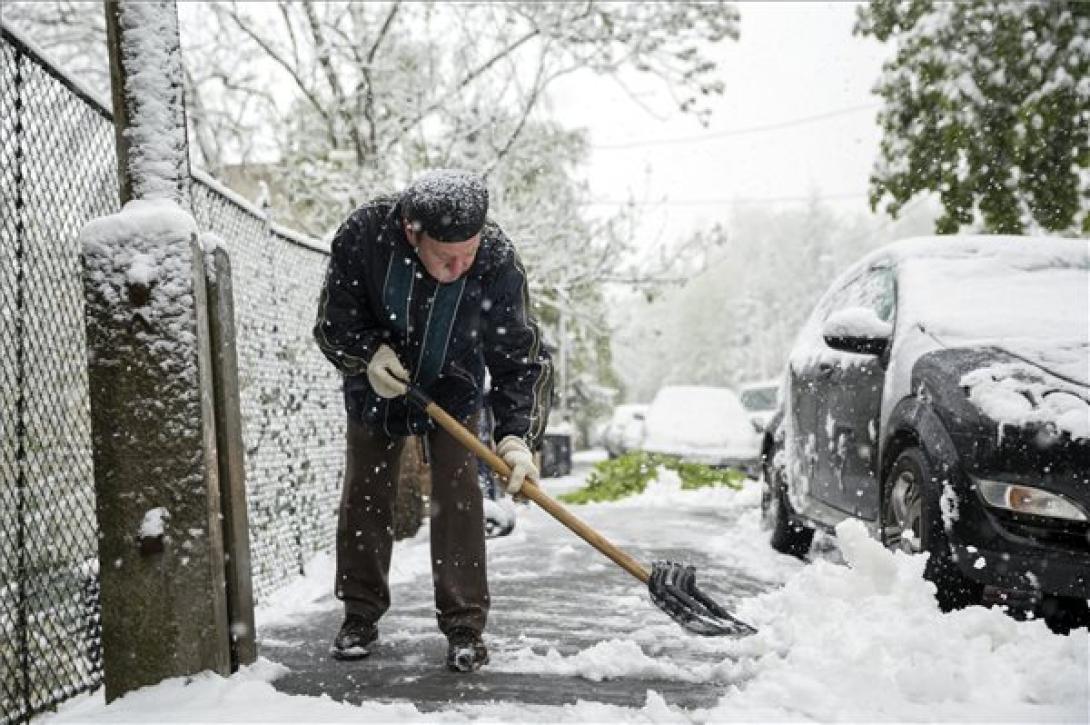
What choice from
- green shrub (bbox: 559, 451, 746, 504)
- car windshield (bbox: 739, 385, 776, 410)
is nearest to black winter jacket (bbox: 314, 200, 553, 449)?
green shrub (bbox: 559, 451, 746, 504)

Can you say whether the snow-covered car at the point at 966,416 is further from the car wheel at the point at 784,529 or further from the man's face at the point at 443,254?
the man's face at the point at 443,254

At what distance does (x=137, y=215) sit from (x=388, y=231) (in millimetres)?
829

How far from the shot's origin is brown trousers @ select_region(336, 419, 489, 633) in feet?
11.0

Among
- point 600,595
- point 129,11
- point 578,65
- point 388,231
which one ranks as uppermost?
point 578,65

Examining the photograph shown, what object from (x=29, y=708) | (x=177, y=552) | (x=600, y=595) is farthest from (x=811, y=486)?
(x=29, y=708)

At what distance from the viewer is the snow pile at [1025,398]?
3.21 metres

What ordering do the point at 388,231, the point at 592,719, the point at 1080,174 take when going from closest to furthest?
the point at 592,719 < the point at 388,231 < the point at 1080,174

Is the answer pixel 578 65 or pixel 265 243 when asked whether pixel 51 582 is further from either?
pixel 578 65

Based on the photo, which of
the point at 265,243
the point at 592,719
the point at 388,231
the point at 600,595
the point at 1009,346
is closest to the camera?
the point at 592,719

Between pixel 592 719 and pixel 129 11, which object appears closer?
pixel 592 719

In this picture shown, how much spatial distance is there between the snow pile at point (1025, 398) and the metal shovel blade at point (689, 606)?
44.1 inches

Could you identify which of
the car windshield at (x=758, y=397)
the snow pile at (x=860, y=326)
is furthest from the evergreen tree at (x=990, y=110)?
the car windshield at (x=758, y=397)

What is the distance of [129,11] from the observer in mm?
2783

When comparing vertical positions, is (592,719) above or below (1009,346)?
below
